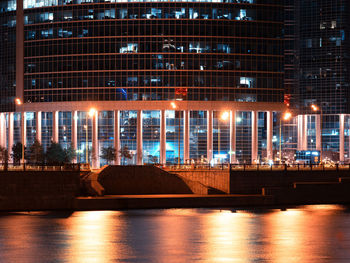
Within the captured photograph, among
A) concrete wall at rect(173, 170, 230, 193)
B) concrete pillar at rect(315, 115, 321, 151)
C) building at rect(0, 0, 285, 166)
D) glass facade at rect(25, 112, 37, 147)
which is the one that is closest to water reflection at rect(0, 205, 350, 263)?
concrete wall at rect(173, 170, 230, 193)

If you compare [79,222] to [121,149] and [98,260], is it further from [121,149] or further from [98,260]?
[121,149]

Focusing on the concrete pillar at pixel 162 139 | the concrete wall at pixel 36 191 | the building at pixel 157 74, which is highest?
the building at pixel 157 74

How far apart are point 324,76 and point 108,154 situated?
60341 mm

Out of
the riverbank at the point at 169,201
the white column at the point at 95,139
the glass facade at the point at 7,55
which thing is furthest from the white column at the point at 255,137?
the riverbank at the point at 169,201

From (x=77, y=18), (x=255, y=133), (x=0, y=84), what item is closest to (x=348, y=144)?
(x=255, y=133)

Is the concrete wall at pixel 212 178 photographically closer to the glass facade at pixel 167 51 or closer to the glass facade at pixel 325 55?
the glass facade at pixel 167 51

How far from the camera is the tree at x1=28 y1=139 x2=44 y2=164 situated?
5256 inches

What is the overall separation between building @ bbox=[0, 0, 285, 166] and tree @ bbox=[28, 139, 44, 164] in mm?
9128

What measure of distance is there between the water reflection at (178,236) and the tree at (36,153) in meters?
69.0

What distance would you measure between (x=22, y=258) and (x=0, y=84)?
4855 inches

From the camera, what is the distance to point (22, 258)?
38.2 metres

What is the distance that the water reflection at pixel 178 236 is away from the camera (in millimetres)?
38812

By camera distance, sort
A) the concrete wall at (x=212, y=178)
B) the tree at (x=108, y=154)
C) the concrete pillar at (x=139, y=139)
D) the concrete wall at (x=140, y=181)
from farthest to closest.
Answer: the concrete pillar at (x=139, y=139), the tree at (x=108, y=154), the concrete wall at (x=212, y=178), the concrete wall at (x=140, y=181)

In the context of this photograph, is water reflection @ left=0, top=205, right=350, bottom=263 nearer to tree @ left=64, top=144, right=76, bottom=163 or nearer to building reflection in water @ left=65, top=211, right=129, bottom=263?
building reflection in water @ left=65, top=211, right=129, bottom=263
